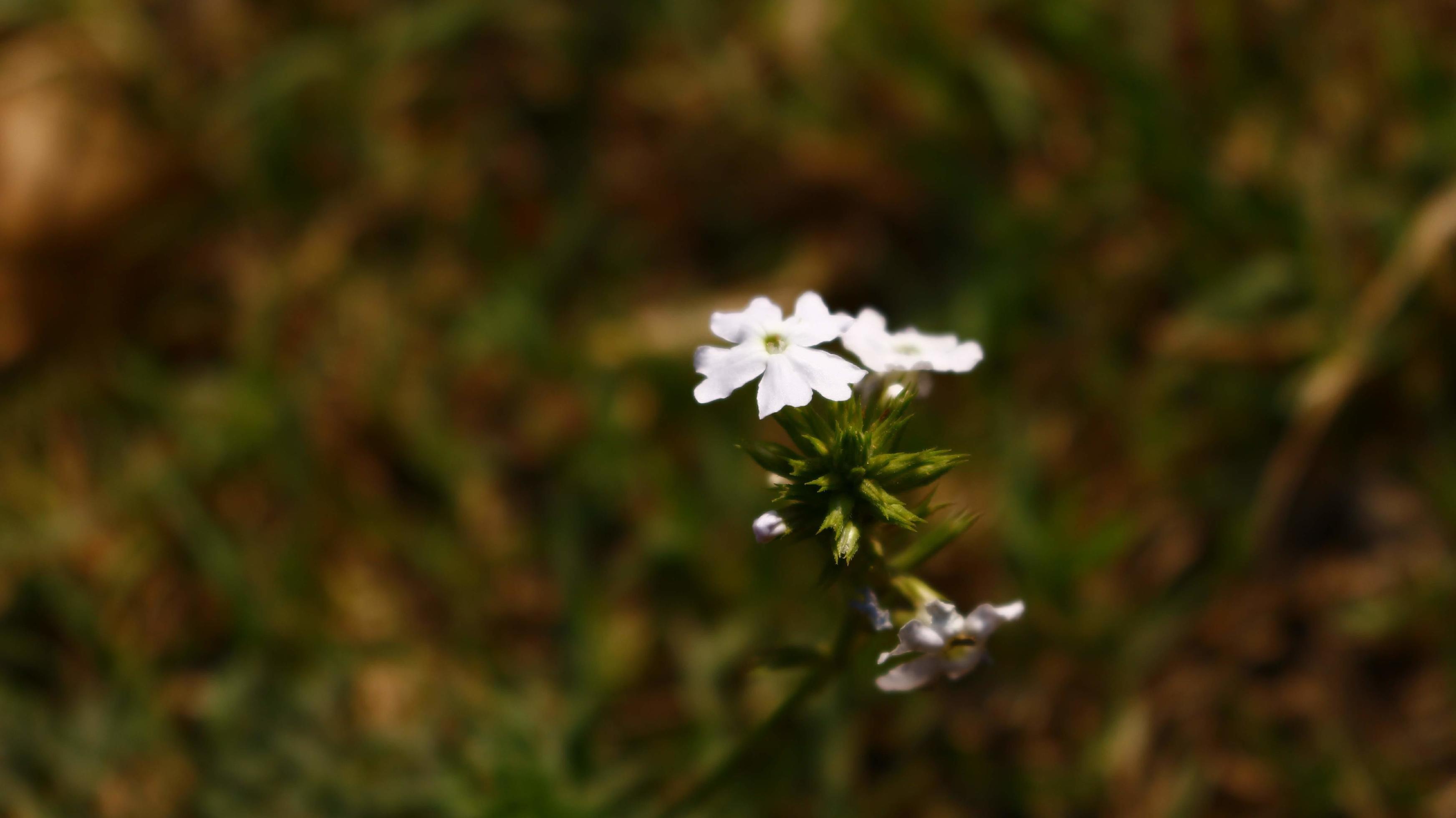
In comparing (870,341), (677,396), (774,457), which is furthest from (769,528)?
(677,396)

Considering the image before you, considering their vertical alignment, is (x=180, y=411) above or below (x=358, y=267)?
below

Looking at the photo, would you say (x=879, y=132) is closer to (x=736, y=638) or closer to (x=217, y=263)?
(x=736, y=638)

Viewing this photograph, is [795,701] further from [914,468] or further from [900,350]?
[900,350]

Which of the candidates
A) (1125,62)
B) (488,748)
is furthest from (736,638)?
(1125,62)

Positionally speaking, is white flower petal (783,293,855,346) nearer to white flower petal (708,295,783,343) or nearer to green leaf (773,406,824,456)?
white flower petal (708,295,783,343)

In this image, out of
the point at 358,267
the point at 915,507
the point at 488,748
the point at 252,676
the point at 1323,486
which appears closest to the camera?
the point at 915,507

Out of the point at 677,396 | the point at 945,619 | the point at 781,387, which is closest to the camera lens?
the point at 781,387

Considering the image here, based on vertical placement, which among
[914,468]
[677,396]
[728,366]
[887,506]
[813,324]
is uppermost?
[677,396]
